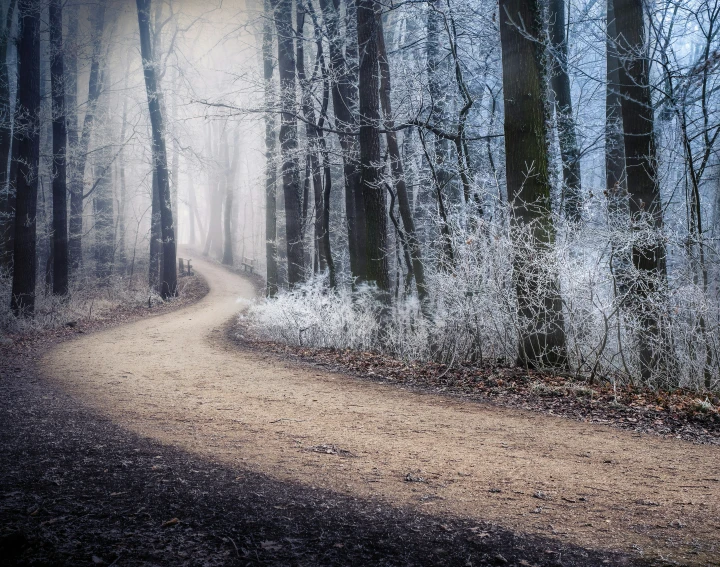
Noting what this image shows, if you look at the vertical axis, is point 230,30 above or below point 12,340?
above

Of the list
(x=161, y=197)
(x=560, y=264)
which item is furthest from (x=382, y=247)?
(x=161, y=197)

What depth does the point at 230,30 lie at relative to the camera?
46.8 feet

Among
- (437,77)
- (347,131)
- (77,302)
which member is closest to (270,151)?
(347,131)

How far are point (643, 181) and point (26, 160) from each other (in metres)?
16.2

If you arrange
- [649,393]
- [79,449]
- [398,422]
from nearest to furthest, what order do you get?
[79,449] → [398,422] → [649,393]

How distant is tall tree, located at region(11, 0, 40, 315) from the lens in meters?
14.6

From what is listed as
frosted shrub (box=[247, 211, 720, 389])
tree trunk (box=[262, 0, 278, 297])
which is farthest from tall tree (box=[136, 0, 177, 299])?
frosted shrub (box=[247, 211, 720, 389])

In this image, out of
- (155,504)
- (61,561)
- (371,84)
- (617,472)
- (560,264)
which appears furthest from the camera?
(371,84)

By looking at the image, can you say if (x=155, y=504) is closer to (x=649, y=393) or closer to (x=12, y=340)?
(x=649, y=393)

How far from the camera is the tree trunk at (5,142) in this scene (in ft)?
52.0

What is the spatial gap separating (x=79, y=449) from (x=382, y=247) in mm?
8213

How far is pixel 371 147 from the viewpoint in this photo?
11.8 m

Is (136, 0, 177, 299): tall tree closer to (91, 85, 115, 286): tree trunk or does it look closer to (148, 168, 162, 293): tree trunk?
(148, 168, 162, 293): tree trunk

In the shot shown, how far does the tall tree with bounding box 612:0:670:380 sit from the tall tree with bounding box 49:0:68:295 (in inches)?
686
